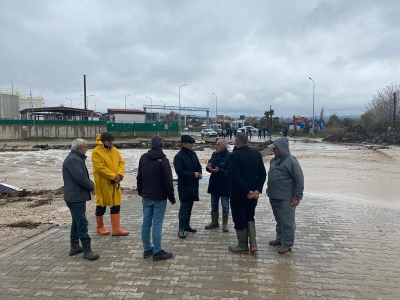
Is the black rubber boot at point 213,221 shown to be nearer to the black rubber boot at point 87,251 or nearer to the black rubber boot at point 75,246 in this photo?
the black rubber boot at point 87,251

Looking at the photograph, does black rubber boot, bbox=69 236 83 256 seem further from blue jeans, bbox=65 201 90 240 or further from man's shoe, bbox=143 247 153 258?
man's shoe, bbox=143 247 153 258

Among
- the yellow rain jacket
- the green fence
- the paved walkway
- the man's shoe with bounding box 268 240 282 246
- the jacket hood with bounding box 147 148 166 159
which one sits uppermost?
the green fence

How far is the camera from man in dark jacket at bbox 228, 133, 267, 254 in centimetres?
483

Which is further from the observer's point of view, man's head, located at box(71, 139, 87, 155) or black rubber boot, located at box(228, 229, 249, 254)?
black rubber boot, located at box(228, 229, 249, 254)

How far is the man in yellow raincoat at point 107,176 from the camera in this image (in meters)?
5.49

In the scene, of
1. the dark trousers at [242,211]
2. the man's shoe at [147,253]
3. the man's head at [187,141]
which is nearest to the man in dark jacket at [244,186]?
the dark trousers at [242,211]

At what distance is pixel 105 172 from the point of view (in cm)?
548

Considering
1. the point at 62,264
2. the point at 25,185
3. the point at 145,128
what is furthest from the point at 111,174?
the point at 145,128

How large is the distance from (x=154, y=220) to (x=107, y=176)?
1.26 m

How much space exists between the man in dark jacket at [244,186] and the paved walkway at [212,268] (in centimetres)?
32

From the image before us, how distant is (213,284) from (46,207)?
5.86 metres

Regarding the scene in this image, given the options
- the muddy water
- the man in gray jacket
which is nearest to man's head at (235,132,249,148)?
the man in gray jacket

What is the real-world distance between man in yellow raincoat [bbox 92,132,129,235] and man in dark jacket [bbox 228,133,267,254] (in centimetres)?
202

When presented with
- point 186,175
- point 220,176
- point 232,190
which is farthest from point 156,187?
point 220,176
